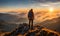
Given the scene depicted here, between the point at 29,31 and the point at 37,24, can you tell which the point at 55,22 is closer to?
the point at 37,24

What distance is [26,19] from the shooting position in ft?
67.0

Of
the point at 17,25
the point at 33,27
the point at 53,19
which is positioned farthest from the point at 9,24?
the point at 53,19

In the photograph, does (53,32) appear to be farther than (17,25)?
No

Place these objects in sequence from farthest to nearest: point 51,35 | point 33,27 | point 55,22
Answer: point 55,22, point 33,27, point 51,35

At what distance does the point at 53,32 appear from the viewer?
18859 millimetres

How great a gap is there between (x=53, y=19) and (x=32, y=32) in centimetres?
288

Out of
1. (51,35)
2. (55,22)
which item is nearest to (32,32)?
(51,35)

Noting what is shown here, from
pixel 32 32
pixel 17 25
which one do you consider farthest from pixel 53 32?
pixel 17 25

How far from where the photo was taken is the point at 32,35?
18750 millimetres

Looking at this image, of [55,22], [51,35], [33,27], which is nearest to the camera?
[51,35]

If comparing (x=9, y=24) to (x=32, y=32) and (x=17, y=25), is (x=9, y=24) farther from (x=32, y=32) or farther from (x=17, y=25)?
(x=32, y=32)

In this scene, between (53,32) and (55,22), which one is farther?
(55,22)

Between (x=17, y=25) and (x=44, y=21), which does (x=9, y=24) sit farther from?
(x=44, y=21)

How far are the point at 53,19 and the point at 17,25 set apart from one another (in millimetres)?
3457
